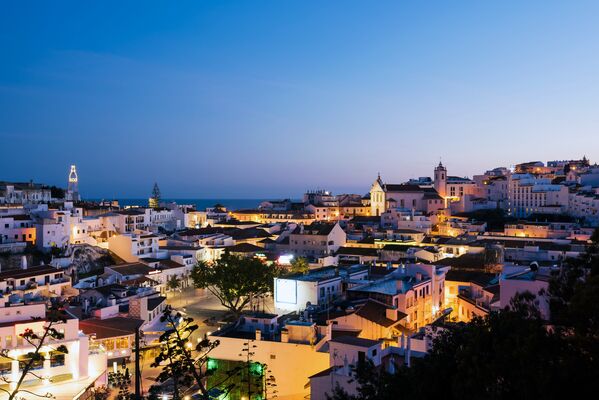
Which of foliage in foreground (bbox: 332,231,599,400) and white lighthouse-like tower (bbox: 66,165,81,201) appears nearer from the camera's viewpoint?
foliage in foreground (bbox: 332,231,599,400)

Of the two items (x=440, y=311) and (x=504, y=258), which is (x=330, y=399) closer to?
(x=440, y=311)

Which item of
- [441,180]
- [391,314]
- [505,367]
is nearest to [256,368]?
[391,314]

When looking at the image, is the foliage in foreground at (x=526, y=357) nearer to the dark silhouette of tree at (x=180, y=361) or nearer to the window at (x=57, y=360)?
the dark silhouette of tree at (x=180, y=361)

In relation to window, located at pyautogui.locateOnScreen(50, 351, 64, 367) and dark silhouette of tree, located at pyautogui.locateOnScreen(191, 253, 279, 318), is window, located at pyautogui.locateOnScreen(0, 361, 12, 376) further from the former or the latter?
dark silhouette of tree, located at pyautogui.locateOnScreen(191, 253, 279, 318)

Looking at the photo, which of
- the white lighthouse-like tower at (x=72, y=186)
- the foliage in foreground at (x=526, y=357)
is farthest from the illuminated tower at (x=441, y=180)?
the foliage in foreground at (x=526, y=357)

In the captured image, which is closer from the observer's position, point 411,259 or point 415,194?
point 411,259

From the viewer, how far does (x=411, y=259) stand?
121 feet

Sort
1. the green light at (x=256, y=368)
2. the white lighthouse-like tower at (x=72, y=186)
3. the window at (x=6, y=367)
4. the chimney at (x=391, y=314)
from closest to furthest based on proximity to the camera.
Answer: the green light at (x=256, y=368), the window at (x=6, y=367), the chimney at (x=391, y=314), the white lighthouse-like tower at (x=72, y=186)

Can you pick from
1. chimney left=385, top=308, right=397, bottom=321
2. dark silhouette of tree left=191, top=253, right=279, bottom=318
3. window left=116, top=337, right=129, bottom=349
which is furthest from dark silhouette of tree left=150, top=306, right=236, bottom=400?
dark silhouette of tree left=191, top=253, right=279, bottom=318

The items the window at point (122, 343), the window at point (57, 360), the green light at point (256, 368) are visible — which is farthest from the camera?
the window at point (122, 343)

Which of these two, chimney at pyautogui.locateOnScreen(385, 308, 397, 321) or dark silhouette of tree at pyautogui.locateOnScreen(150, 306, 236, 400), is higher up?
dark silhouette of tree at pyautogui.locateOnScreen(150, 306, 236, 400)

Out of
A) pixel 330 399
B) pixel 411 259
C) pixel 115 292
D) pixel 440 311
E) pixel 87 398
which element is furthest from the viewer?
pixel 411 259

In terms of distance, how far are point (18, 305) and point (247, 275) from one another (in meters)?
10.7

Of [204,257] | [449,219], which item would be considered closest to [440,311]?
[204,257]
